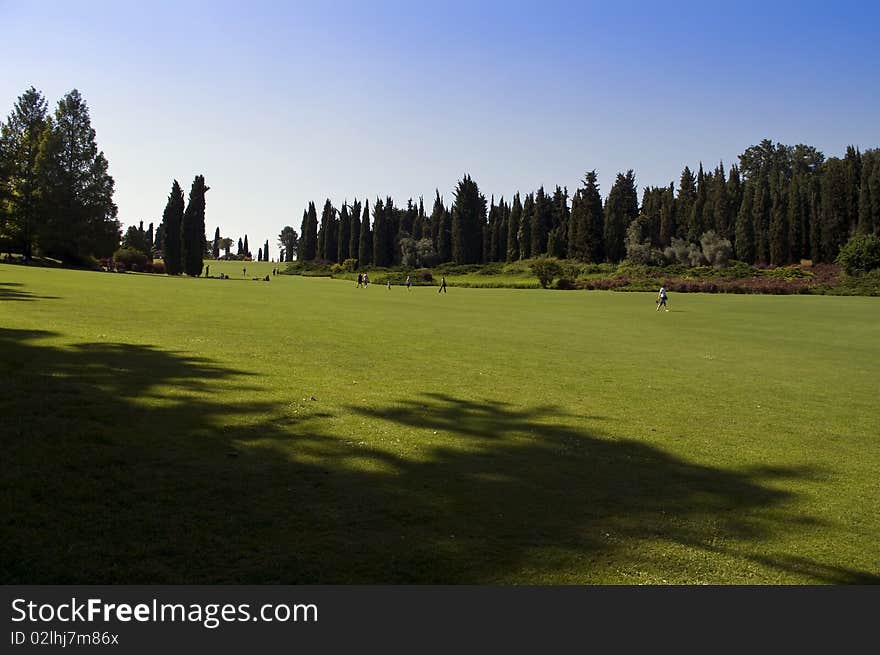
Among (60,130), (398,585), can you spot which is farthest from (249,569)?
(60,130)

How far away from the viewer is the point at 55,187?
77312 millimetres

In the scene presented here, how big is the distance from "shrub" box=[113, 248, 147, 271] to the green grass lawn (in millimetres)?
83224

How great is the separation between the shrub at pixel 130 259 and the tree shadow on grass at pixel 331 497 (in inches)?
3559

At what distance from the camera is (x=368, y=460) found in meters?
7.53

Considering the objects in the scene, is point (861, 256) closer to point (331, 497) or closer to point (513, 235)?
point (513, 235)

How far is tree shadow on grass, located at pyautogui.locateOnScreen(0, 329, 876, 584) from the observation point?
4863 mm

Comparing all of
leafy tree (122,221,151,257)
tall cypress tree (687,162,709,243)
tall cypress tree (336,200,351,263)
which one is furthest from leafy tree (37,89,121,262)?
tall cypress tree (687,162,709,243)

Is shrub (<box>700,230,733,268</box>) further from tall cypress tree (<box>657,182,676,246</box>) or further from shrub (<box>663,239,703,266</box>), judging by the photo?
tall cypress tree (<box>657,182,676,246</box>)

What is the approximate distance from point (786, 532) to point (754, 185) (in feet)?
394

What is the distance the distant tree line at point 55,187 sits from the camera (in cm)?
7538

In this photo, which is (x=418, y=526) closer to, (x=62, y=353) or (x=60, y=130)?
(x=62, y=353)

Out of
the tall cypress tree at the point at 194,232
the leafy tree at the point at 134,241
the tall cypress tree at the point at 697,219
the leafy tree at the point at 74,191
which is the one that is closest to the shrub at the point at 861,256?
the tall cypress tree at the point at 697,219

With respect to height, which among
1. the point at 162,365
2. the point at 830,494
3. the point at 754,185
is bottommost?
the point at 830,494

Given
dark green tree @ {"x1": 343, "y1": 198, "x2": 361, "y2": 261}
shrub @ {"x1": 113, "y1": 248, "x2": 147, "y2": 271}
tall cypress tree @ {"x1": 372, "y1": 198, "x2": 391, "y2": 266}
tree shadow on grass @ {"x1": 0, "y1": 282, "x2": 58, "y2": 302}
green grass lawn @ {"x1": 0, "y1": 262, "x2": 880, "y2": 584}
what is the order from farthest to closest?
dark green tree @ {"x1": 343, "y1": 198, "x2": 361, "y2": 261}
tall cypress tree @ {"x1": 372, "y1": 198, "x2": 391, "y2": 266}
shrub @ {"x1": 113, "y1": 248, "x2": 147, "y2": 271}
tree shadow on grass @ {"x1": 0, "y1": 282, "x2": 58, "y2": 302}
green grass lawn @ {"x1": 0, "y1": 262, "x2": 880, "y2": 584}
